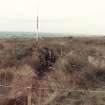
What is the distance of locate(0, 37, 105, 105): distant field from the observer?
12.3 meters

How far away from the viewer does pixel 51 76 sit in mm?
16188

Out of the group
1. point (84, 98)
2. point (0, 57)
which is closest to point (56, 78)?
point (84, 98)

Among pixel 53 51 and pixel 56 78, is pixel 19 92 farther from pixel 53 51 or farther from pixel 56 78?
pixel 53 51

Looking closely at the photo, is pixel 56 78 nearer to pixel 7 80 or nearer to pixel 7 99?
pixel 7 80

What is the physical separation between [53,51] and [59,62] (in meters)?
3.39

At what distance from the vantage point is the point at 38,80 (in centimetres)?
1525

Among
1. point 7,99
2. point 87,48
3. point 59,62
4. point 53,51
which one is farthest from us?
point 87,48

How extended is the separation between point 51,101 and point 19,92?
4.01ft

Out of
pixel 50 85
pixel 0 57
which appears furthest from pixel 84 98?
pixel 0 57

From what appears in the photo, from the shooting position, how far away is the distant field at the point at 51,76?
12.3 meters

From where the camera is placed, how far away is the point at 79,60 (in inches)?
786

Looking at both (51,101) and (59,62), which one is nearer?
(51,101)

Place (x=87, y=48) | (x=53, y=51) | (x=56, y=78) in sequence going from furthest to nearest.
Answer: (x=87, y=48) → (x=53, y=51) → (x=56, y=78)

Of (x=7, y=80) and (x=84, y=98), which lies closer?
(x=84, y=98)
